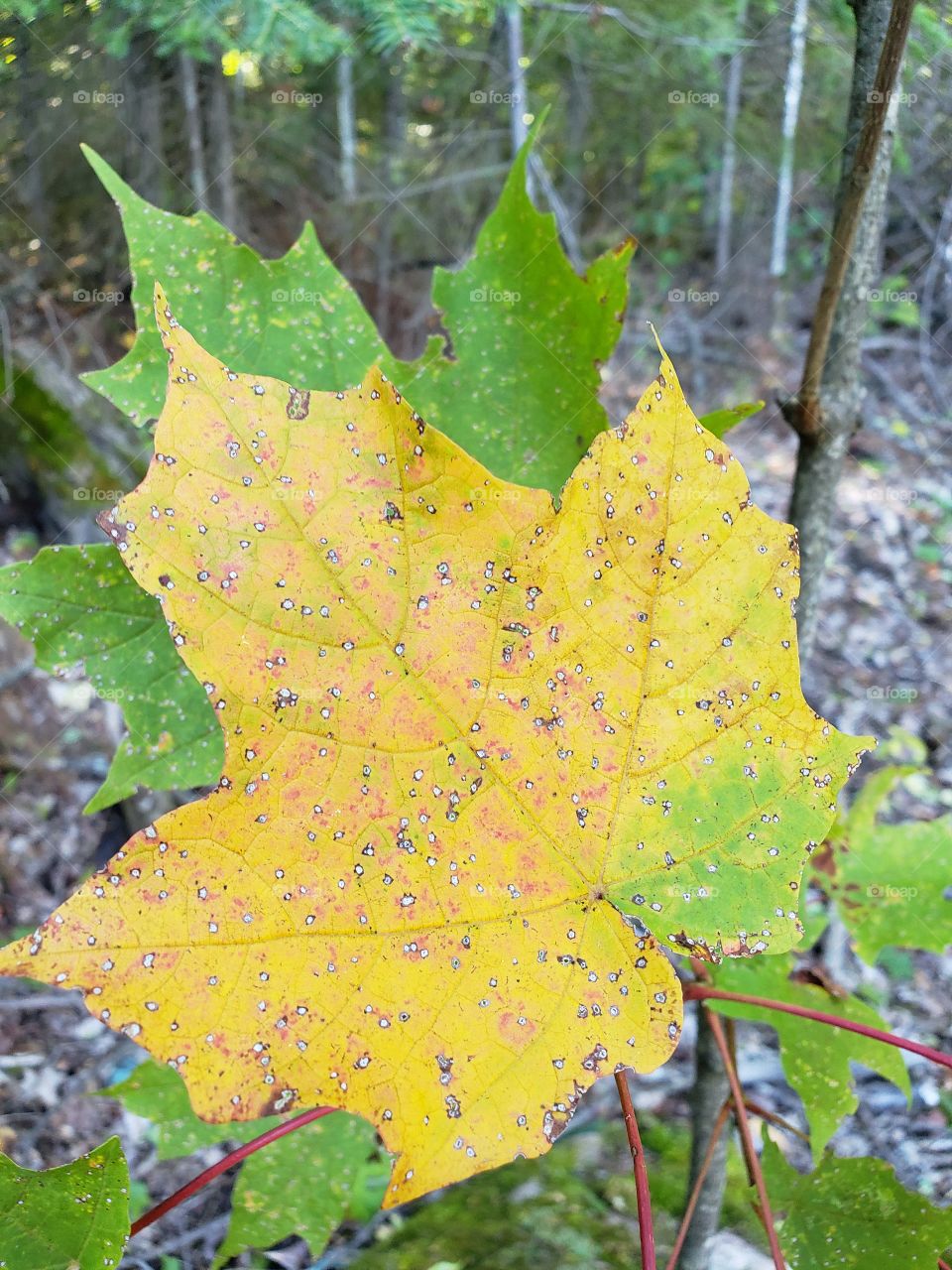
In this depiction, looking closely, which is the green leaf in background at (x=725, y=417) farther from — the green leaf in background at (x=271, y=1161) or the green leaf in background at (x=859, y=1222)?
the green leaf in background at (x=271, y=1161)

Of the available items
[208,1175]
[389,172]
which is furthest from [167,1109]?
[389,172]

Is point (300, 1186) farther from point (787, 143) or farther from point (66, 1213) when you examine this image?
point (787, 143)

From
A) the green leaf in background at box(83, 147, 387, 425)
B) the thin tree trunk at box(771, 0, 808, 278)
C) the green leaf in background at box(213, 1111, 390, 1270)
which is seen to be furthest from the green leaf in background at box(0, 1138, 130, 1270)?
the thin tree trunk at box(771, 0, 808, 278)

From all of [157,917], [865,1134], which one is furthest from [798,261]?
[157,917]

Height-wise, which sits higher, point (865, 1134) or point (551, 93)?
point (551, 93)

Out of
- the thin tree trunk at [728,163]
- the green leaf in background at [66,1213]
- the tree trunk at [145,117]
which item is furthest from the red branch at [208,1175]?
the thin tree trunk at [728,163]

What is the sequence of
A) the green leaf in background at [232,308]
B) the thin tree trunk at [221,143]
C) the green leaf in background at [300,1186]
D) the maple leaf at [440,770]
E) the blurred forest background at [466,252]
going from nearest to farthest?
the maple leaf at [440,770], the green leaf in background at [232,308], the green leaf in background at [300,1186], the blurred forest background at [466,252], the thin tree trunk at [221,143]

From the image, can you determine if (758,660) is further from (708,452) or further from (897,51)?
(897,51)

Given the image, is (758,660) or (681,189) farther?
(681,189)
